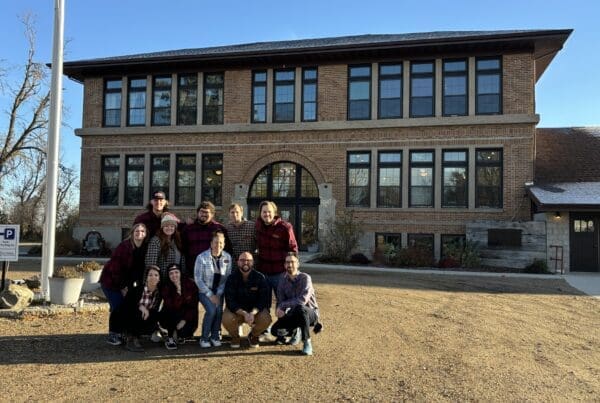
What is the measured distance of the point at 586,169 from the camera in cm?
1962

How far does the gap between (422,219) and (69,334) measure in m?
15.4

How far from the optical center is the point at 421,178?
65.8 ft

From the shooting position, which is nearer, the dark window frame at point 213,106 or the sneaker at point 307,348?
the sneaker at point 307,348

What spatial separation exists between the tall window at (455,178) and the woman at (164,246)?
15.4m

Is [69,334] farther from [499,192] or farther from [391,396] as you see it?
[499,192]

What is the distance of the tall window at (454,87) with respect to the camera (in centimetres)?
1973

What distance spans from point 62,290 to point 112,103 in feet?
57.1

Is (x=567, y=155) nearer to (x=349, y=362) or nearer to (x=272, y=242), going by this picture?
(x=272, y=242)

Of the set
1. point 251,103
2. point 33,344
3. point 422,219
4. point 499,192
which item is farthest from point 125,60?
point 33,344

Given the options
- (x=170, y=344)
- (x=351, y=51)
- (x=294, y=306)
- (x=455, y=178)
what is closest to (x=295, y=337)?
(x=294, y=306)

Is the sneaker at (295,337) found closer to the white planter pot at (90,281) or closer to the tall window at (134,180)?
the white planter pot at (90,281)

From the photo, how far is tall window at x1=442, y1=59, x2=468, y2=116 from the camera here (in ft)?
64.7

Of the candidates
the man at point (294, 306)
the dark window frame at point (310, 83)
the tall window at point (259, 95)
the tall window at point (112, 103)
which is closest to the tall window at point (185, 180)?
the tall window at point (259, 95)

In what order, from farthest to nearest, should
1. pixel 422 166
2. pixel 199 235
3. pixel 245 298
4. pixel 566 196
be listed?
pixel 422 166, pixel 566 196, pixel 199 235, pixel 245 298
